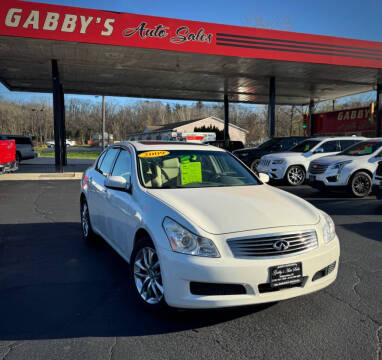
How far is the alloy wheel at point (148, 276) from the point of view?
3.35 meters

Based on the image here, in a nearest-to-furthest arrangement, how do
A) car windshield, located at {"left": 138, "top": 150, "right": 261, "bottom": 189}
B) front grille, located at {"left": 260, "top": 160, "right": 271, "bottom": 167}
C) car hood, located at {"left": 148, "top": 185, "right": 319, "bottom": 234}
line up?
car hood, located at {"left": 148, "top": 185, "right": 319, "bottom": 234} → car windshield, located at {"left": 138, "top": 150, "right": 261, "bottom": 189} → front grille, located at {"left": 260, "top": 160, "right": 271, "bottom": 167}

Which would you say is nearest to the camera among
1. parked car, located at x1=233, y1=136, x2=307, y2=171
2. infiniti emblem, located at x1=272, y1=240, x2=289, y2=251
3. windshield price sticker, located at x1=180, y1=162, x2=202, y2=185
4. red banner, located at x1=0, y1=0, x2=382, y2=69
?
infiniti emblem, located at x1=272, y1=240, x2=289, y2=251

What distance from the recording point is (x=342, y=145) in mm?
13273

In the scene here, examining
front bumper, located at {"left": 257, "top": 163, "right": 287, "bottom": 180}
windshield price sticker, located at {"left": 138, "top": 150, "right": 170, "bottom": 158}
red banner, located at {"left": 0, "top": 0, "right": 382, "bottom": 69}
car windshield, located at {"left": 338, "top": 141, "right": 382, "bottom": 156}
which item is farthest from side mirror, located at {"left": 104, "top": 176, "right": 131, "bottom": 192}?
red banner, located at {"left": 0, "top": 0, "right": 382, "bottom": 69}

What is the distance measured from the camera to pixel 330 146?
13.4 meters

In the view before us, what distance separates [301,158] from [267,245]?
1082 cm

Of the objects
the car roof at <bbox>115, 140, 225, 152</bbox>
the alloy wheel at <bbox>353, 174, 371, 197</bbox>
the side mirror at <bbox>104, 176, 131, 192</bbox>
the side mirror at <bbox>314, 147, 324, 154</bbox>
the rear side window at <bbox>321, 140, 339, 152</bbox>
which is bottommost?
the alloy wheel at <bbox>353, 174, 371, 197</bbox>

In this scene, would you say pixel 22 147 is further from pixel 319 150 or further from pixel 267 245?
pixel 267 245

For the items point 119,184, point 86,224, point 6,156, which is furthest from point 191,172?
point 6,156

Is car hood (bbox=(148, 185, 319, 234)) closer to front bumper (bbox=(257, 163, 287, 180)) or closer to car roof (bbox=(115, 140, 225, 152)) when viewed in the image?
car roof (bbox=(115, 140, 225, 152))

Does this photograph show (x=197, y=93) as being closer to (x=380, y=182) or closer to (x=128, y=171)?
(x=380, y=182)

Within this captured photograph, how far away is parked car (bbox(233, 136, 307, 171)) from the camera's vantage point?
15570mm

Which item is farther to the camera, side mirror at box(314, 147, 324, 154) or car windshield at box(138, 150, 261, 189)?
side mirror at box(314, 147, 324, 154)

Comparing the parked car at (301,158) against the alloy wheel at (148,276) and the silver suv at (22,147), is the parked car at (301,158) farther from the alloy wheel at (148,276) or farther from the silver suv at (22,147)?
the silver suv at (22,147)
